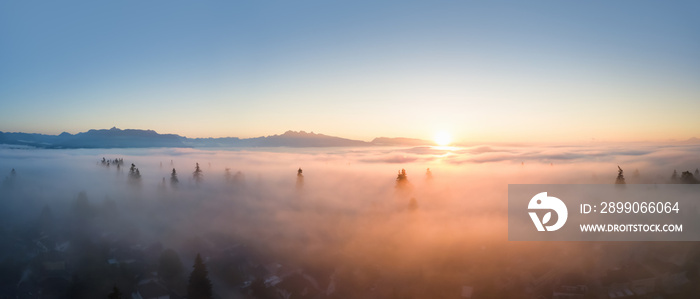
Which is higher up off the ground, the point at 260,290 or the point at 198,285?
the point at 198,285

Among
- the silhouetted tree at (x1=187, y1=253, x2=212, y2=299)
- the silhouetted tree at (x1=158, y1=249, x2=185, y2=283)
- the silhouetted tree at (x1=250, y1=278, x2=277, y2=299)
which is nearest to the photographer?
the silhouetted tree at (x1=187, y1=253, x2=212, y2=299)

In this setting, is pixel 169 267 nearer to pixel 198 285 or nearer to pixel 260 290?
pixel 260 290

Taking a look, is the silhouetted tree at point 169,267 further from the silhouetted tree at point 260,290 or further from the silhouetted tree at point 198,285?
the silhouetted tree at point 198,285

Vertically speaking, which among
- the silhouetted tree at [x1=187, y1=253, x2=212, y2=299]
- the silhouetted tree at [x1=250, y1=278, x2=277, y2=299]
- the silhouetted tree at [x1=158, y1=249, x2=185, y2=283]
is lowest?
the silhouetted tree at [x1=250, y1=278, x2=277, y2=299]

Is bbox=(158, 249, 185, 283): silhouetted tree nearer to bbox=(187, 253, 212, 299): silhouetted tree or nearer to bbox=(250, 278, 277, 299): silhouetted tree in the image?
bbox=(250, 278, 277, 299): silhouetted tree

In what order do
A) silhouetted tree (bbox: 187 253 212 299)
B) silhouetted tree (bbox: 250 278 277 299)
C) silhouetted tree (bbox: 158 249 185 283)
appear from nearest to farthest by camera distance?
1. silhouetted tree (bbox: 187 253 212 299)
2. silhouetted tree (bbox: 250 278 277 299)
3. silhouetted tree (bbox: 158 249 185 283)

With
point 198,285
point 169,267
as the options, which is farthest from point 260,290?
point 169,267

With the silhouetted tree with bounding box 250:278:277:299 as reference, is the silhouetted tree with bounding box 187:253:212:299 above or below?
above

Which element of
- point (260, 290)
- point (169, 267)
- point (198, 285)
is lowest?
point (260, 290)

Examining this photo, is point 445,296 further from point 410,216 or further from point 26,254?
point 26,254

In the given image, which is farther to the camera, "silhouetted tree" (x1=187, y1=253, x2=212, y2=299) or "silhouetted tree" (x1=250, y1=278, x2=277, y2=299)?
"silhouetted tree" (x1=250, y1=278, x2=277, y2=299)

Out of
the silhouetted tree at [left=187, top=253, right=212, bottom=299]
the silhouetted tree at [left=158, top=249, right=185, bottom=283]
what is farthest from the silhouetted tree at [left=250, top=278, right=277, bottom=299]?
the silhouetted tree at [left=158, top=249, right=185, bottom=283]
